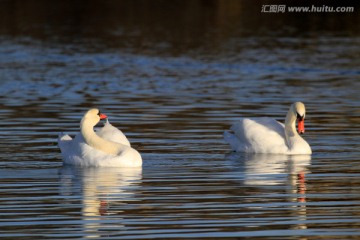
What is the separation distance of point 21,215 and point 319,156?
22.5ft

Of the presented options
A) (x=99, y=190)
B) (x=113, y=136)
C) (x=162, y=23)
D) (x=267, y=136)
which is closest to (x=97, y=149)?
(x=113, y=136)

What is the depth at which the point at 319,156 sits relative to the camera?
1872cm

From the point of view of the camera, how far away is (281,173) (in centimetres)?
1686

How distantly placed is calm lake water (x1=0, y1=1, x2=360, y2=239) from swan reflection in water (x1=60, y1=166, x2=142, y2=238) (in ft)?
0.08

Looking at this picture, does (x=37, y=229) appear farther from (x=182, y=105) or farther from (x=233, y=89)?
(x=233, y=89)

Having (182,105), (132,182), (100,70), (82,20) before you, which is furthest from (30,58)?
(132,182)

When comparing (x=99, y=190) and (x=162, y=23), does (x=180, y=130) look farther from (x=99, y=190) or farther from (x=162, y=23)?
(x=162, y=23)

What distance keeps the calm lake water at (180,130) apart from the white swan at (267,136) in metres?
0.40

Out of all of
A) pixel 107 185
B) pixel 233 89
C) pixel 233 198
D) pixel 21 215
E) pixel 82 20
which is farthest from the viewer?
pixel 82 20

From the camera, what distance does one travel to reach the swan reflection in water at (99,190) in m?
12.6

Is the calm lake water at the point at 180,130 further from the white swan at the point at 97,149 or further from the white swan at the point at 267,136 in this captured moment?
the white swan at the point at 267,136

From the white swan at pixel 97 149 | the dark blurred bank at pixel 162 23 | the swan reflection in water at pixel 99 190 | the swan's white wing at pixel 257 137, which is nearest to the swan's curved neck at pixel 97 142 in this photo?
the white swan at pixel 97 149

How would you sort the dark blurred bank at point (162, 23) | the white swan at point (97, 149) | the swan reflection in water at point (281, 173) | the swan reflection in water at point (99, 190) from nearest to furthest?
the swan reflection in water at point (99, 190), the swan reflection in water at point (281, 173), the white swan at point (97, 149), the dark blurred bank at point (162, 23)

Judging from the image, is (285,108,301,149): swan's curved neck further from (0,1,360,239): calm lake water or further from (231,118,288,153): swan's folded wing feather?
(0,1,360,239): calm lake water
